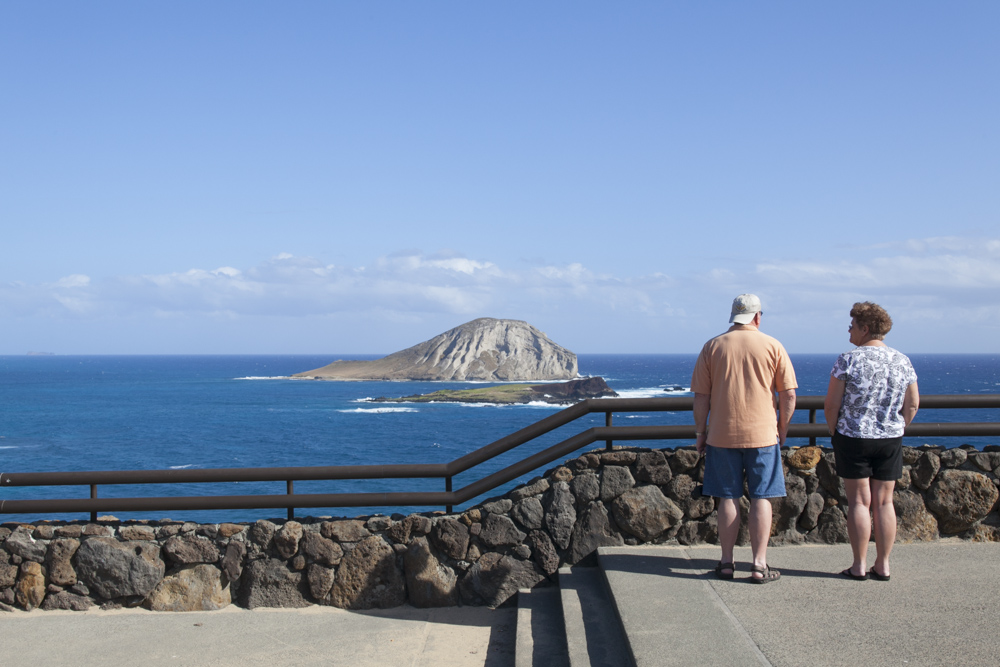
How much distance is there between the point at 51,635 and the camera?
17.1ft

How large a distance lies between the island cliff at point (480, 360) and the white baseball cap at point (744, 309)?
455ft

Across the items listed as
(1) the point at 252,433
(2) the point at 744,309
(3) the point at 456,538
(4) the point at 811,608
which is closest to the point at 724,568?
(4) the point at 811,608

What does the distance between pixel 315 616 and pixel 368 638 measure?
0.60 meters

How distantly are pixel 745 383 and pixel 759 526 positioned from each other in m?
0.87

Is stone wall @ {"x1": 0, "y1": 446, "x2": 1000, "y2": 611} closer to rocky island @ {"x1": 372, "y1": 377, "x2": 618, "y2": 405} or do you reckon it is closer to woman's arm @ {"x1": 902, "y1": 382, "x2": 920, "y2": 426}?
woman's arm @ {"x1": 902, "y1": 382, "x2": 920, "y2": 426}

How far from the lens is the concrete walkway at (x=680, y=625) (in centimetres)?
364

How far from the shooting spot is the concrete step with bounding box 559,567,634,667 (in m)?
4.02

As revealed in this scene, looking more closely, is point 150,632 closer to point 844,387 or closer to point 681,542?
point 681,542

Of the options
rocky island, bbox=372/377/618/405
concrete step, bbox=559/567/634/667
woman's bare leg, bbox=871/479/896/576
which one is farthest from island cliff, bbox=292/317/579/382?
woman's bare leg, bbox=871/479/896/576

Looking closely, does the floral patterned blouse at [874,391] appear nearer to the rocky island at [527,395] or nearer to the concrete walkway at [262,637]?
the concrete walkway at [262,637]

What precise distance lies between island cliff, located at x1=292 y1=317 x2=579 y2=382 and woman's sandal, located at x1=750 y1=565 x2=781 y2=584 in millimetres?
138483

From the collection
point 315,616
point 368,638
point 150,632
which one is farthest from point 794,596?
point 150,632

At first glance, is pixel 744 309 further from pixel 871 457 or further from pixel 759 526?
pixel 759 526

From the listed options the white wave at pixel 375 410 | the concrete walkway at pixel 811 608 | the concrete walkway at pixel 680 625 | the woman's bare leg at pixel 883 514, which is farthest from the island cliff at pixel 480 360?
the woman's bare leg at pixel 883 514
